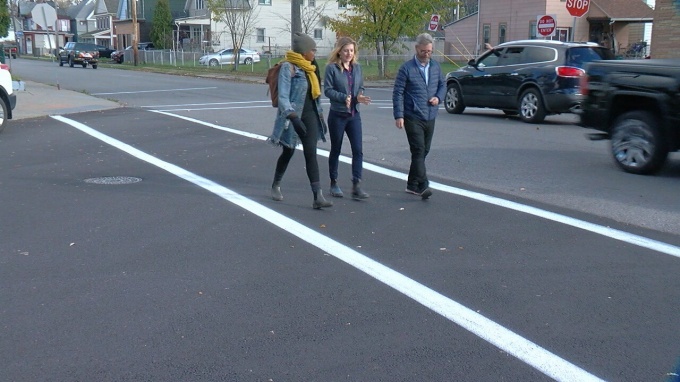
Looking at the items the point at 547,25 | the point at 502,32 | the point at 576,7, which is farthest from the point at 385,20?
the point at 576,7

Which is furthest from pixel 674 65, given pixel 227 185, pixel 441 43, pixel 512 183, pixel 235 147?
pixel 441 43

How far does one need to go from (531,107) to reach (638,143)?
20.2 ft

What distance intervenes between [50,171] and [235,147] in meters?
3.11

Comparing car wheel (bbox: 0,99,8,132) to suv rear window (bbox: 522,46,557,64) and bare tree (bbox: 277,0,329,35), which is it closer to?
suv rear window (bbox: 522,46,557,64)

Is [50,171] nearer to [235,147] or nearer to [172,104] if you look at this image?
[235,147]

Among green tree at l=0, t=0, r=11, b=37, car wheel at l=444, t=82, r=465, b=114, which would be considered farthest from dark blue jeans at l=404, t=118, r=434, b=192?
green tree at l=0, t=0, r=11, b=37

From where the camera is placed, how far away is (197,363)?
4.40 meters

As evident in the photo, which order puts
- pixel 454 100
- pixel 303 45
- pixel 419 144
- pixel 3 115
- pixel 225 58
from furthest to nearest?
1. pixel 225 58
2. pixel 454 100
3. pixel 3 115
4. pixel 419 144
5. pixel 303 45

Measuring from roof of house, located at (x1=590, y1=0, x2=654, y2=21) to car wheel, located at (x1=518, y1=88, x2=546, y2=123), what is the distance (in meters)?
28.5

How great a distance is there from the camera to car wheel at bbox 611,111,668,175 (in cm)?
979

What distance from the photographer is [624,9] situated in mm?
42531

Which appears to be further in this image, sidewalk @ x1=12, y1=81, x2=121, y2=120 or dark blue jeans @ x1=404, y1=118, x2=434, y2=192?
sidewalk @ x1=12, y1=81, x2=121, y2=120

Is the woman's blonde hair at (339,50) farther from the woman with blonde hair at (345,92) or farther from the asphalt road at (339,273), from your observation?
the asphalt road at (339,273)

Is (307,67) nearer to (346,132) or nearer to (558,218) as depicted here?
(346,132)
